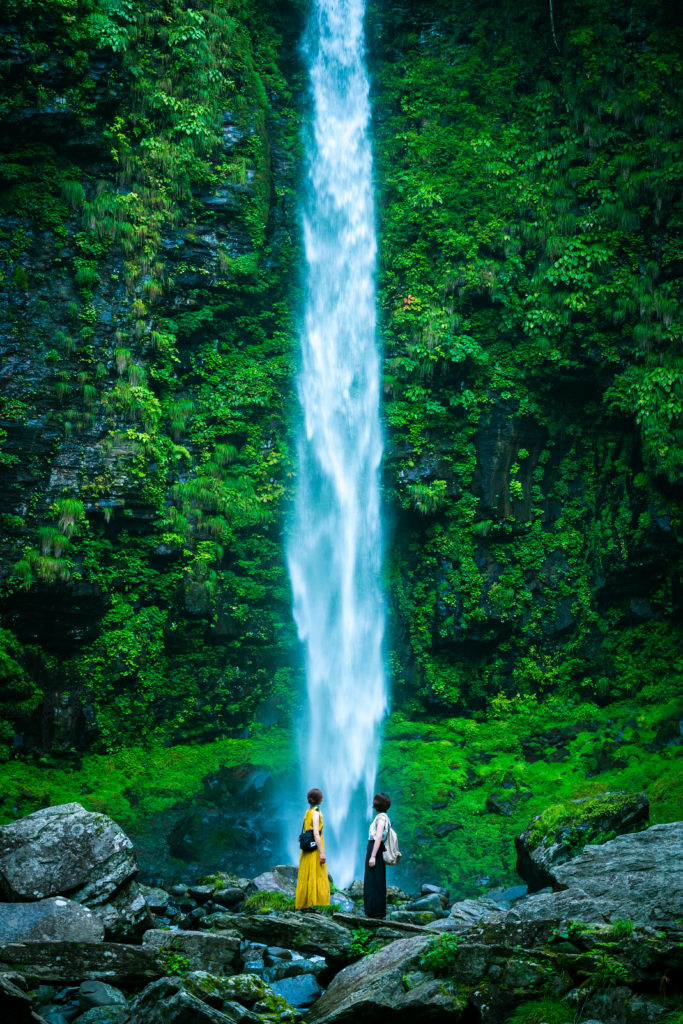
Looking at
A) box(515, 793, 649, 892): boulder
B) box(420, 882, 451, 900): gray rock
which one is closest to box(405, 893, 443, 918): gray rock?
box(420, 882, 451, 900): gray rock

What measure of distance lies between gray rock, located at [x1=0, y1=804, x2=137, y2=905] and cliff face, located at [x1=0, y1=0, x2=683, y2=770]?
564 centimetres

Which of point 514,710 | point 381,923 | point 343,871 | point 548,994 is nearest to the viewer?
point 548,994

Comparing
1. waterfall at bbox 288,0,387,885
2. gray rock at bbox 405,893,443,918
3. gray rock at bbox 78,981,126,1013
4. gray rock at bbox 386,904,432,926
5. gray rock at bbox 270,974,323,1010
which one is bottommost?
gray rock at bbox 270,974,323,1010

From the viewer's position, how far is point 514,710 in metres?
15.0

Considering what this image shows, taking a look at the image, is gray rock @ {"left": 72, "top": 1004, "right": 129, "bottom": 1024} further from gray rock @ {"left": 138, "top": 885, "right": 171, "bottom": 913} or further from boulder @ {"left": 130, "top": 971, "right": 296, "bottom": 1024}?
gray rock @ {"left": 138, "top": 885, "right": 171, "bottom": 913}

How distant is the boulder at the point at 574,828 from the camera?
892cm

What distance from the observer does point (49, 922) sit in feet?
21.7

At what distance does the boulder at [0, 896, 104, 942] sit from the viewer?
6.44 meters

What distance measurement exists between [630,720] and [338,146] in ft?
50.0

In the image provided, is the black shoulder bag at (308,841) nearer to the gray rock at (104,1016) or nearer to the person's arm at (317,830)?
the person's arm at (317,830)

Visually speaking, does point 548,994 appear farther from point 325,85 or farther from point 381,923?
point 325,85

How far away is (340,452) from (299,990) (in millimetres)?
12287

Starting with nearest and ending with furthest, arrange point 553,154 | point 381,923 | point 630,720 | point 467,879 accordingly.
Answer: point 381,923
point 467,879
point 630,720
point 553,154

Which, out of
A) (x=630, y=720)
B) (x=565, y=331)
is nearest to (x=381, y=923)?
(x=630, y=720)
